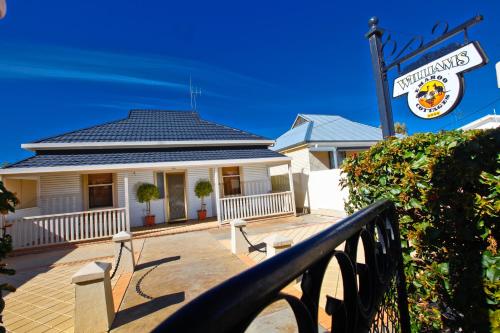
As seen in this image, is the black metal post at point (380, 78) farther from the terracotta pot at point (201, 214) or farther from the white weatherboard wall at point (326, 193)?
the terracotta pot at point (201, 214)

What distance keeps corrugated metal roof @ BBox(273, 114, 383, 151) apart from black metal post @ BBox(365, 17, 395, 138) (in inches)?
324

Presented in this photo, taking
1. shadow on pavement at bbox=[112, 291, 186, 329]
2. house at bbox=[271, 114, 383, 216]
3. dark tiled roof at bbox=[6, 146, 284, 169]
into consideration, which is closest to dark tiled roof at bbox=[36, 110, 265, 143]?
dark tiled roof at bbox=[6, 146, 284, 169]

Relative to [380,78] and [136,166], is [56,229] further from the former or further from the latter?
[380,78]

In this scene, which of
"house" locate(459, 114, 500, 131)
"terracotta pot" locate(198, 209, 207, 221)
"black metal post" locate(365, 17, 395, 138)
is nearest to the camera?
"black metal post" locate(365, 17, 395, 138)

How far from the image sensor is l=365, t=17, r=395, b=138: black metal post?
4910 mm

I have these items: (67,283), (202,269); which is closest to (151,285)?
(202,269)

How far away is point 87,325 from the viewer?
299 centimetres

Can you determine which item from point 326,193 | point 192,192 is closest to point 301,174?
point 326,193

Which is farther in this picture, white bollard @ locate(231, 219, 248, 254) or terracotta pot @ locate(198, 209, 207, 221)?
terracotta pot @ locate(198, 209, 207, 221)

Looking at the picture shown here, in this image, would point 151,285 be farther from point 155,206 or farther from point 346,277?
point 155,206

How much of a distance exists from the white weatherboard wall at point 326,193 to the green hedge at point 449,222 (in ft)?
24.4

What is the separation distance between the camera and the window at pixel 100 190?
10.3 metres

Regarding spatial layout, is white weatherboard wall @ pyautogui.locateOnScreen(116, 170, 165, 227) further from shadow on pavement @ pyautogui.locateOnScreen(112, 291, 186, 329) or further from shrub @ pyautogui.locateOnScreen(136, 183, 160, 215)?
shadow on pavement @ pyautogui.locateOnScreen(112, 291, 186, 329)

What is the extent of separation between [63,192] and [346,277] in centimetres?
1165
